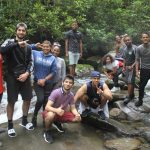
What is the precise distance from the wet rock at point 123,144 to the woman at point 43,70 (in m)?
1.71

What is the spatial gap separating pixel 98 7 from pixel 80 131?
42.7 ft

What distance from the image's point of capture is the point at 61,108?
23.9 ft

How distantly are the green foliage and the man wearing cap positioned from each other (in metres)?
7.13

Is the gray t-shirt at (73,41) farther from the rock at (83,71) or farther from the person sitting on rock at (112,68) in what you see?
the rock at (83,71)

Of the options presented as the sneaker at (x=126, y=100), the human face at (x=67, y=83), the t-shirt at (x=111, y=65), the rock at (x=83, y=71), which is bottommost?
the rock at (x=83, y=71)

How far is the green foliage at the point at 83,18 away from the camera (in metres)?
15.5

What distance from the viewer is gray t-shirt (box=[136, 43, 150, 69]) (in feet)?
30.4

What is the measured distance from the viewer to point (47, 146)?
7.07 meters

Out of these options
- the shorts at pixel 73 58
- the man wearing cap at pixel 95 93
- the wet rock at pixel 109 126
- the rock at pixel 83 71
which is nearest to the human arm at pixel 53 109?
the man wearing cap at pixel 95 93

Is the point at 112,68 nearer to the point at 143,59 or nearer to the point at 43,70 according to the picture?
the point at 143,59

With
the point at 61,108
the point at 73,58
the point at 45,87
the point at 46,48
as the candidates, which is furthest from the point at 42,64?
the point at 73,58

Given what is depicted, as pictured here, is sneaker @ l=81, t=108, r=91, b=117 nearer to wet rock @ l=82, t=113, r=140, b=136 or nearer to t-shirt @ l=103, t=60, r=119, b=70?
wet rock @ l=82, t=113, r=140, b=136

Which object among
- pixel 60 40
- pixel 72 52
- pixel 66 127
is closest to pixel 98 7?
pixel 60 40

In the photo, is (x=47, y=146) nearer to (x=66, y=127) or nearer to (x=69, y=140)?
(x=69, y=140)
